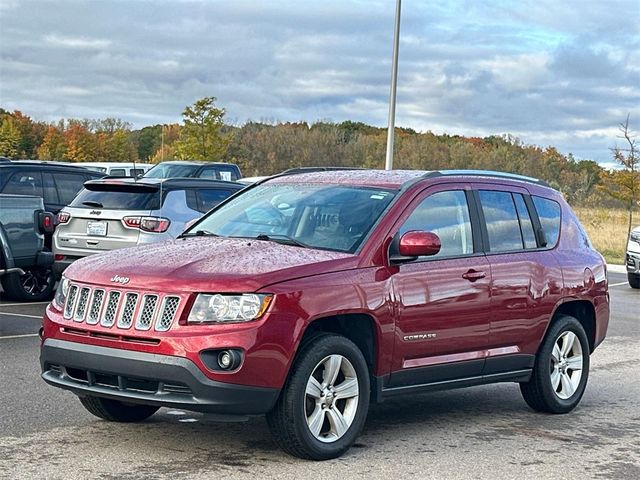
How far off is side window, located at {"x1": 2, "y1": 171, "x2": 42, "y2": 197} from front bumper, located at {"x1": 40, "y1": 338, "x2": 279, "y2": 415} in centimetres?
1002

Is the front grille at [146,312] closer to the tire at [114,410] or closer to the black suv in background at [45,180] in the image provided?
the tire at [114,410]

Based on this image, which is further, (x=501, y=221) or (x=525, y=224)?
(x=525, y=224)

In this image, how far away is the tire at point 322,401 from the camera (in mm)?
6316

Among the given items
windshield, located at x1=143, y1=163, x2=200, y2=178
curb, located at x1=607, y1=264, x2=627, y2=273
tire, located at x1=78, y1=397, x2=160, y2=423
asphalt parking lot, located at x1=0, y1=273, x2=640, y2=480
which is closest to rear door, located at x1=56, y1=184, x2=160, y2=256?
asphalt parking lot, located at x1=0, y1=273, x2=640, y2=480

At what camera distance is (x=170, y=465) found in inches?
246

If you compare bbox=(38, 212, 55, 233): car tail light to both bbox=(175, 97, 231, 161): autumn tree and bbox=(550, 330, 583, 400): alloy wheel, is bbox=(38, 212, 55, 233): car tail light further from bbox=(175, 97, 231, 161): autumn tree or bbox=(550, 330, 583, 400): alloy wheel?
bbox=(175, 97, 231, 161): autumn tree

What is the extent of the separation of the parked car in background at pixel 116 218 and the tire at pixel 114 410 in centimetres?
652

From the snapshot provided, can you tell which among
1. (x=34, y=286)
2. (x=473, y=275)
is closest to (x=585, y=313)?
(x=473, y=275)

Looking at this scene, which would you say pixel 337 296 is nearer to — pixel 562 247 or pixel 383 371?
pixel 383 371

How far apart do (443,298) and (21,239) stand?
25.7 ft

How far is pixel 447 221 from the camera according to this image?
303 inches

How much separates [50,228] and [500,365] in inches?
311

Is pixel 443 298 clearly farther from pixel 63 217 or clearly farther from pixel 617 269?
pixel 617 269

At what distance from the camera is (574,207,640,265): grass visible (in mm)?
32622
